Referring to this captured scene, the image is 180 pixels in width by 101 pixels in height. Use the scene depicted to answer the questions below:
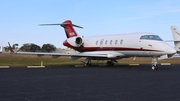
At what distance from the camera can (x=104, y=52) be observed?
23922mm

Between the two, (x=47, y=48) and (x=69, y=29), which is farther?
(x=47, y=48)

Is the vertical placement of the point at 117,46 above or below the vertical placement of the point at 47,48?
below

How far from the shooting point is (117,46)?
73.5 ft

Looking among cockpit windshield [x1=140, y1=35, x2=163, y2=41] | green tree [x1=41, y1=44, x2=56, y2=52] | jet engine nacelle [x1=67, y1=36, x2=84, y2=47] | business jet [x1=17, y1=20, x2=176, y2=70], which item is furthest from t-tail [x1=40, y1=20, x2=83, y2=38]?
green tree [x1=41, y1=44, x2=56, y2=52]

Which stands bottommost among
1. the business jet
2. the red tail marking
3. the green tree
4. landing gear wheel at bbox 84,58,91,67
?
landing gear wheel at bbox 84,58,91,67

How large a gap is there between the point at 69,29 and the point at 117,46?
8615 mm

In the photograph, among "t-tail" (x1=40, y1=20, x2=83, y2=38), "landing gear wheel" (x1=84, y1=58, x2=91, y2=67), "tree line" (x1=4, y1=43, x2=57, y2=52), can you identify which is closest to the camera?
"landing gear wheel" (x1=84, y1=58, x2=91, y2=67)

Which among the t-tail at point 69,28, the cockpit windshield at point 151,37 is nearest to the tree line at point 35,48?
the t-tail at point 69,28

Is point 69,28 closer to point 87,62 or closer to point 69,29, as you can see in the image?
point 69,29

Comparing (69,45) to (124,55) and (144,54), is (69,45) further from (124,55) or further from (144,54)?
(144,54)

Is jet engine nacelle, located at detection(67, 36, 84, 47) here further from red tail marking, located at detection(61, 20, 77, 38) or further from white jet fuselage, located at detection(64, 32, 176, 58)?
red tail marking, located at detection(61, 20, 77, 38)

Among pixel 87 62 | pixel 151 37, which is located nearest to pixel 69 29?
pixel 87 62

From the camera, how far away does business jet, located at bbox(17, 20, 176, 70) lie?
1858cm

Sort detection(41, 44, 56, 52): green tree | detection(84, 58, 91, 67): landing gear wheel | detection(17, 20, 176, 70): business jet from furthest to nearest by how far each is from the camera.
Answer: detection(41, 44, 56, 52): green tree → detection(84, 58, 91, 67): landing gear wheel → detection(17, 20, 176, 70): business jet
